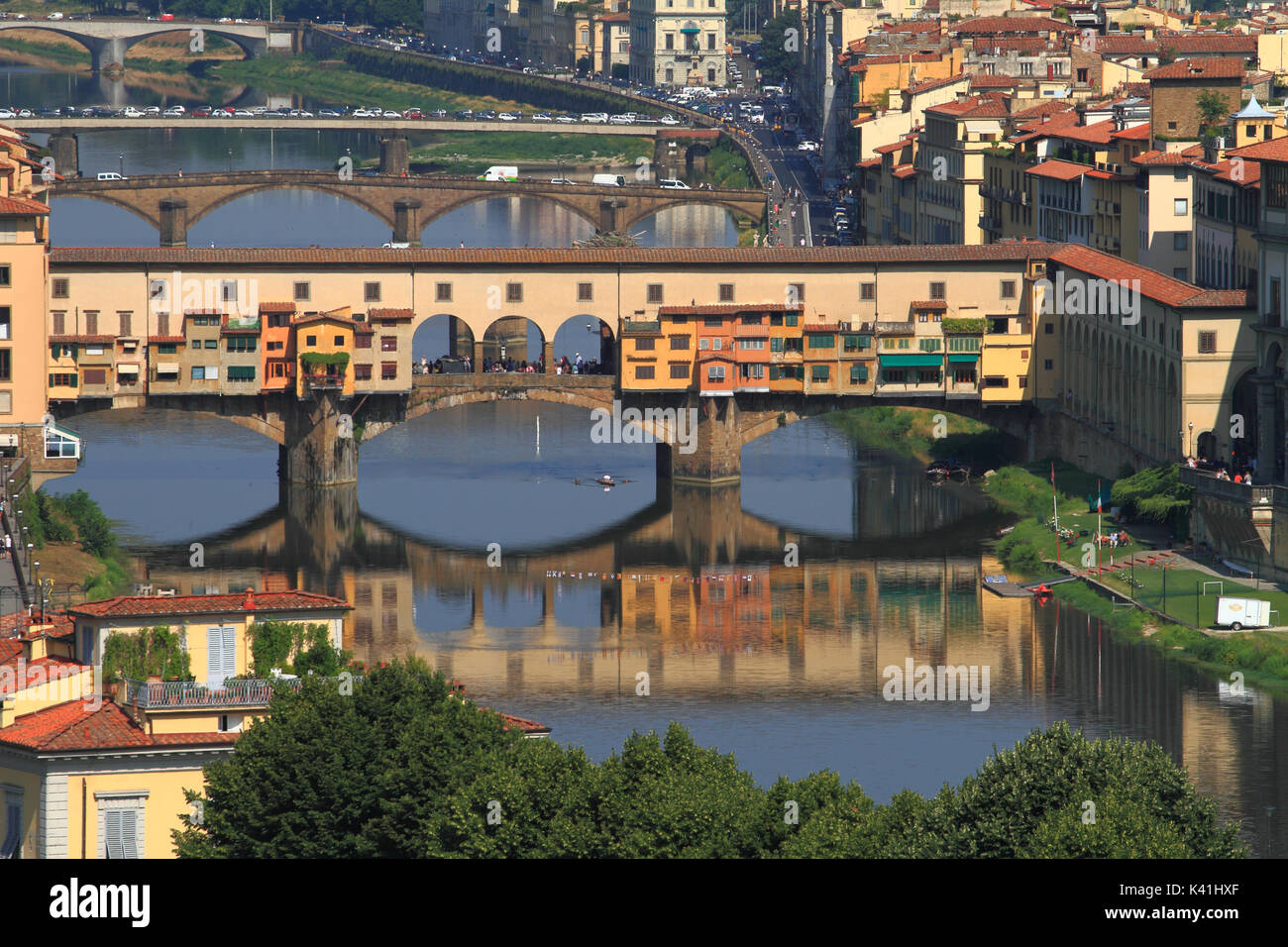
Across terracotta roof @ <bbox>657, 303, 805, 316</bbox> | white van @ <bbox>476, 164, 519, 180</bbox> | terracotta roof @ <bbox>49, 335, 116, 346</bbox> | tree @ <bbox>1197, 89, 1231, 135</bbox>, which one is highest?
tree @ <bbox>1197, 89, 1231, 135</bbox>

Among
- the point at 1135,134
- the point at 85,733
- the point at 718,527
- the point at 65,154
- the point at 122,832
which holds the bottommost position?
the point at 718,527

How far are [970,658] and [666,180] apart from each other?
111m

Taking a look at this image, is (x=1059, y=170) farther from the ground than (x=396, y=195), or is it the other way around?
(x=1059, y=170)

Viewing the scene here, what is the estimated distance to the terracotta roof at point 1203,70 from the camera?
99562 millimetres

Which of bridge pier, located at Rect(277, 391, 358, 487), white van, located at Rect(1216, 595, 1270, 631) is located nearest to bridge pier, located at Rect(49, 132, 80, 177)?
bridge pier, located at Rect(277, 391, 358, 487)

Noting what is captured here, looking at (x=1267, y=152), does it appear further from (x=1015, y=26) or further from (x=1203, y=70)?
(x=1015, y=26)

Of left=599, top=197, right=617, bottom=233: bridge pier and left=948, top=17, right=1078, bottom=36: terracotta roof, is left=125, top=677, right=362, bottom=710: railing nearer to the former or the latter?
left=948, top=17, right=1078, bottom=36: terracotta roof

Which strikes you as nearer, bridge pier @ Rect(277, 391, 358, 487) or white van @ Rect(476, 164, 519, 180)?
bridge pier @ Rect(277, 391, 358, 487)

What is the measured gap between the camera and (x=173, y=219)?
151m

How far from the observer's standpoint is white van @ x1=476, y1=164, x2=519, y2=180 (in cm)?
16219

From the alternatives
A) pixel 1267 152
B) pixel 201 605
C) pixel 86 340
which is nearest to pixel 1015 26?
pixel 1267 152

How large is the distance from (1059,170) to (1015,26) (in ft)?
133

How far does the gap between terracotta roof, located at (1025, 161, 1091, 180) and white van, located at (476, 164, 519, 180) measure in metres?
55.3
